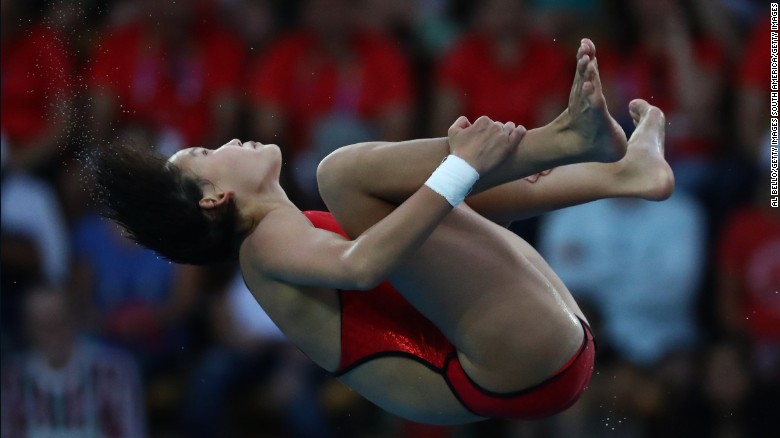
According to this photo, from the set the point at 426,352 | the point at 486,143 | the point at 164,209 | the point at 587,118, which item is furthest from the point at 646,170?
the point at 164,209

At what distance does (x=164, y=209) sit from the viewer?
108 inches

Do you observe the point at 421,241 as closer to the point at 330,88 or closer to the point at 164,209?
the point at 164,209

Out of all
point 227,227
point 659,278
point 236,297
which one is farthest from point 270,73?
point 227,227

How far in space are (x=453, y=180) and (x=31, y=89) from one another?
3.55 metres

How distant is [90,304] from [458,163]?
3257mm

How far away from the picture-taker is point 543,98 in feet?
16.9

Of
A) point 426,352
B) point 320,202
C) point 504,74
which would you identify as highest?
point 426,352

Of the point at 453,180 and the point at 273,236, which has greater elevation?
the point at 453,180

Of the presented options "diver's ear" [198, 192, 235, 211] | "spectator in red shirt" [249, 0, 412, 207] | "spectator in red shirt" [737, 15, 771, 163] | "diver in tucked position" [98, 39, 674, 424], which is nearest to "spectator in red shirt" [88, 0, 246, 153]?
"spectator in red shirt" [249, 0, 412, 207]

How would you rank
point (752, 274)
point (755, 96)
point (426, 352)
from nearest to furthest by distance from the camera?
point (426, 352) → point (752, 274) → point (755, 96)

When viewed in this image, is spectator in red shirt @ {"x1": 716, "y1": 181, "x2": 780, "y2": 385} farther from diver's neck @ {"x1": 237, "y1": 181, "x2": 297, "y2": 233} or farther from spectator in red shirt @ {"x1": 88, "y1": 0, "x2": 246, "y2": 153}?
diver's neck @ {"x1": 237, "y1": 181, "x2": 297, "y2": 233}

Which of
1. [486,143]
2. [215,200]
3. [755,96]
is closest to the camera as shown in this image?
[486,143]

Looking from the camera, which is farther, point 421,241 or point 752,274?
point 752,274

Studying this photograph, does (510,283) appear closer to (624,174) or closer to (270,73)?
(624,174)
